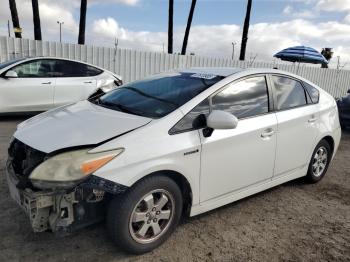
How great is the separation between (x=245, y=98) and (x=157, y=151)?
1316 millimetres

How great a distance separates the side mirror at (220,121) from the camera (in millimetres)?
3125

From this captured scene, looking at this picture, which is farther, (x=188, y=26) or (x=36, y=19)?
(x=188, y=26)

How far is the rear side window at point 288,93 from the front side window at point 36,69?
5892mm

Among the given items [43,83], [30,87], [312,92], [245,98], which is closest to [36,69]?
[43,83]

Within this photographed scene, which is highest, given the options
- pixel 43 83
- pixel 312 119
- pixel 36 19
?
pixel 36 19

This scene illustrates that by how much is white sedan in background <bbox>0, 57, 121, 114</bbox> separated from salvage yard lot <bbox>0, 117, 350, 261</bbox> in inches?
156

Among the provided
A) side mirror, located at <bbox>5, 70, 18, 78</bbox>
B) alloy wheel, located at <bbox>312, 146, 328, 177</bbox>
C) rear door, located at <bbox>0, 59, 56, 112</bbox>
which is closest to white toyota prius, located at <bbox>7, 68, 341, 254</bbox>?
alloy wheel, located at <bbox>312, 146, 328, 177</bbox>

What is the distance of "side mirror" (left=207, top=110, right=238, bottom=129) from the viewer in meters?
3.12

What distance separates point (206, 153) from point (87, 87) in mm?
6379

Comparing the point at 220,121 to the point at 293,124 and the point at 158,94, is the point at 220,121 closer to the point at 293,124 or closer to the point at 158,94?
the point at 158,94

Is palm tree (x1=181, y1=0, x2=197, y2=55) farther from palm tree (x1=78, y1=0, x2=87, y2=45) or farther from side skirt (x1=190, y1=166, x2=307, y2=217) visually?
side skirt (x1=190, y1=166, x2=307, y2=217)

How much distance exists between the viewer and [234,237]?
3383 mm

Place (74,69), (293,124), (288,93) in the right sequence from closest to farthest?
1. (293,124)
2. (288,93)
3. (74,69)

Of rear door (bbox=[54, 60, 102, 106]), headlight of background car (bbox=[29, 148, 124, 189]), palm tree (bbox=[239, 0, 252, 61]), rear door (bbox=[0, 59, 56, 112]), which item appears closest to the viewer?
headlight of background car (bbox=[29, 148, 124, 189])
